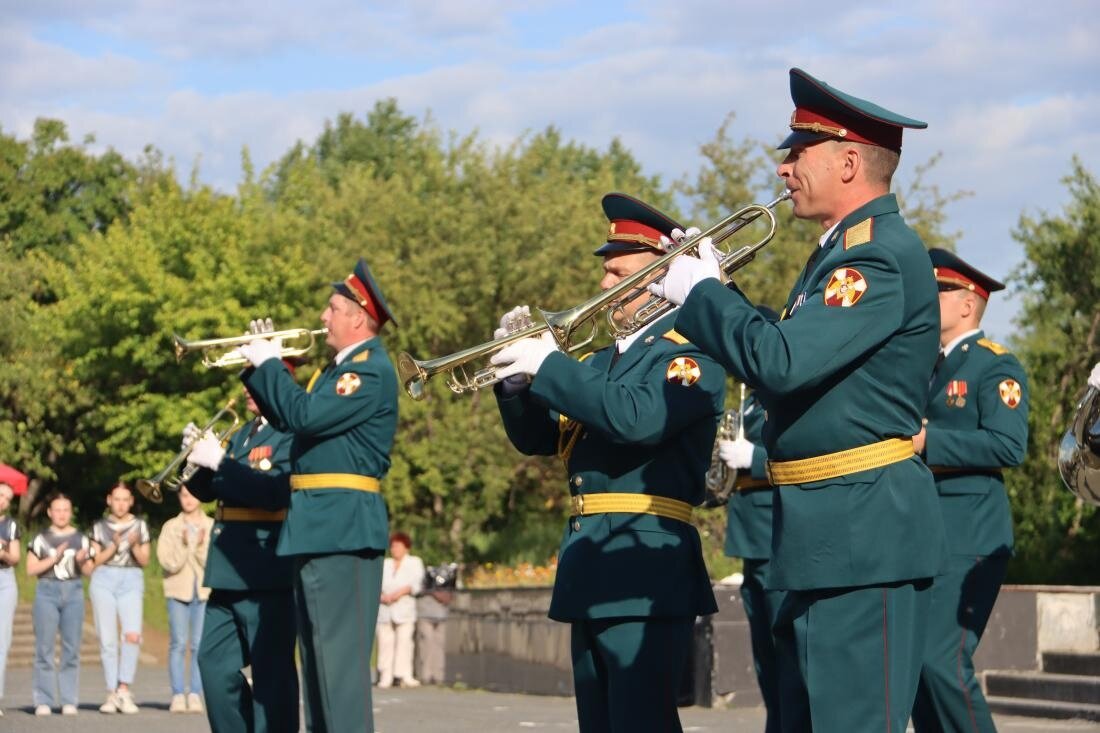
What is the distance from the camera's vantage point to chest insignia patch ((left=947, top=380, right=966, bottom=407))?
806cm

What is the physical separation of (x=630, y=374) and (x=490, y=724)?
6871 mm

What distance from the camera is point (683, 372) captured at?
626cm

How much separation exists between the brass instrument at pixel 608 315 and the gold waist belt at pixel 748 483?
10.9ft

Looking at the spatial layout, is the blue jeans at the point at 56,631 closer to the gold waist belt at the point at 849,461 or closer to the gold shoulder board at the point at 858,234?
the gold waist belt at the point at 849,461

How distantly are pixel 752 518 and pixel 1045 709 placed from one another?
15.3 ft

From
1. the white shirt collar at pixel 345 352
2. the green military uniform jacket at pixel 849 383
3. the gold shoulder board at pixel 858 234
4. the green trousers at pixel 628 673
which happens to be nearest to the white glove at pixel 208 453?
the white shirt collar at pixel 345 352

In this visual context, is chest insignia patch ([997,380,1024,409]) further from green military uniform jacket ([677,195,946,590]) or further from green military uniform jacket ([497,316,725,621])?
green military uniform jacket ([677,195,946,590])

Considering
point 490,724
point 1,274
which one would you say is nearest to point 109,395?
point 1,274

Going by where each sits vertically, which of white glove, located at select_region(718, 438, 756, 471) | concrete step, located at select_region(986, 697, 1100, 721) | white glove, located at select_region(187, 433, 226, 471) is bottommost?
concrete step, located at select_region(986, 697, 1100, 721)

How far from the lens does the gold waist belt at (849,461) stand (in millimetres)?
4945

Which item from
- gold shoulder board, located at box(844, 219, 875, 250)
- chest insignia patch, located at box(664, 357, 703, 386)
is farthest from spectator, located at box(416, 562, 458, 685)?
gold shoulder board, located at box(844, 219, 875, 250)

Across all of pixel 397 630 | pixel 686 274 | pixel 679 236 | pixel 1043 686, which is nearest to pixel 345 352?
pixel 679 236

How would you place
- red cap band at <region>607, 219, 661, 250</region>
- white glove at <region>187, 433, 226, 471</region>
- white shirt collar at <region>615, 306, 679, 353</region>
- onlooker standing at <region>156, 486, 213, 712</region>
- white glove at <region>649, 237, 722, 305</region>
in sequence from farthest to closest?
onlooker standing at <region>156, 486, 213, 712</region> → white glove at <region>187, 433, 226, 471</region> → red cap band at <region>607, 219, 661, 250</region> → white shirt collar at <region>615, 306, 679, 353</region> → white glove at <region>649, 237, 722, 305</region>

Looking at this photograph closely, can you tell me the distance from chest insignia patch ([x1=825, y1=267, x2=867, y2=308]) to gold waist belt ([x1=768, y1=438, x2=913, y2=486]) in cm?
41
